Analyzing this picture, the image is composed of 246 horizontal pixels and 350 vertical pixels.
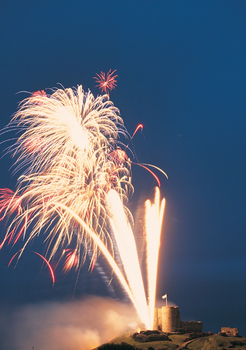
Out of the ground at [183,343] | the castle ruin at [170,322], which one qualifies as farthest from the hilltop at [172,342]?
the castle ruin at [170,322]

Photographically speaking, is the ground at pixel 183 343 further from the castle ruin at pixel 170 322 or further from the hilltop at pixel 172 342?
the castle ruin at pixel 170 322

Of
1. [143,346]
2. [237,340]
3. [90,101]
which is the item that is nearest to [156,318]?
[143,346]

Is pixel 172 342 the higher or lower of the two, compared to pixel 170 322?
lower

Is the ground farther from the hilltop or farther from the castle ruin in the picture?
the castle ruin

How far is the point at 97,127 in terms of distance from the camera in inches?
2013

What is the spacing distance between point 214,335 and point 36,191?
157 ft

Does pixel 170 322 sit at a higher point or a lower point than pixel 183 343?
higher

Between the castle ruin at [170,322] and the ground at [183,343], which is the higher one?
the castle ruin at [170,322]

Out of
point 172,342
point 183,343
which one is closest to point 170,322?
point 172,342

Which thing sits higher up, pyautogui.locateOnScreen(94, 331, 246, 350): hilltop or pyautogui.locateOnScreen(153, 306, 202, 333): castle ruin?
pyautogui.locateOnScreen(153, 306, 202, 333): castle ruin

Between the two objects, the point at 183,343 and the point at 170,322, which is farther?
the point at 170,322

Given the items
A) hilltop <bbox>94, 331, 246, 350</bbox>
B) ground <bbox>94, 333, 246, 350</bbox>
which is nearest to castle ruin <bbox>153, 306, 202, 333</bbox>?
hilltop <bbox>94, 331, 246, 350</bbox>

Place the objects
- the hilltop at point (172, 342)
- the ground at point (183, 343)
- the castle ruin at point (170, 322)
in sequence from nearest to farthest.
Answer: the ground at point (183, 343) < the hilltop at point (172, 342) < the castle ruin at point (170, 322)

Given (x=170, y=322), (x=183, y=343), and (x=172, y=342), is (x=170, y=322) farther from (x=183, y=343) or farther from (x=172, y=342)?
(x=183, y=343)
